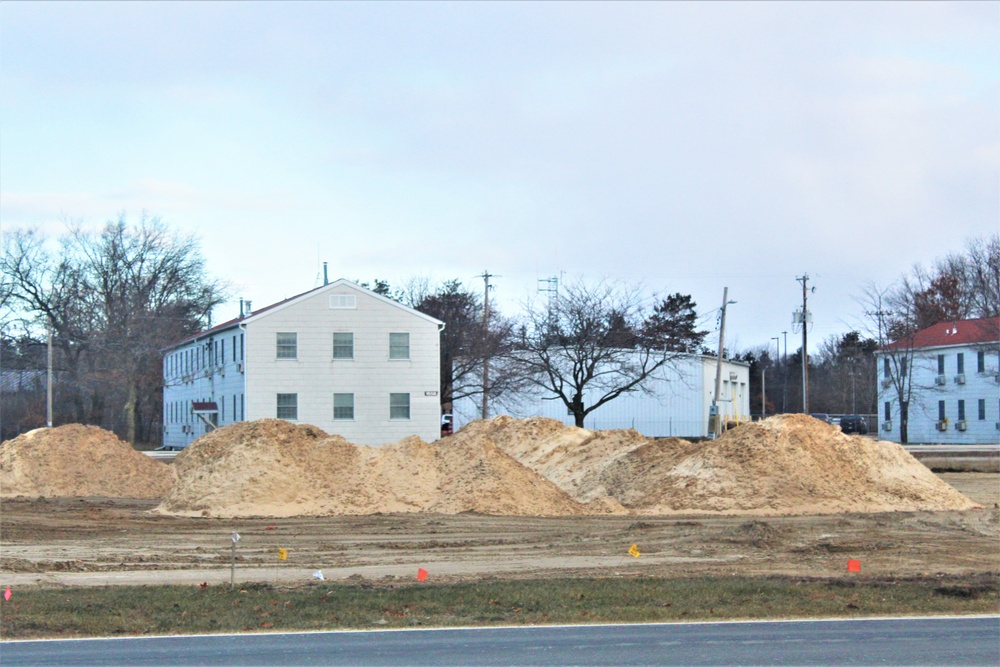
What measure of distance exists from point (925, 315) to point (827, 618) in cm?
7194

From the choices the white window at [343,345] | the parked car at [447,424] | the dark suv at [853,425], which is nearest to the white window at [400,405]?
Result: the white window at [343,345]

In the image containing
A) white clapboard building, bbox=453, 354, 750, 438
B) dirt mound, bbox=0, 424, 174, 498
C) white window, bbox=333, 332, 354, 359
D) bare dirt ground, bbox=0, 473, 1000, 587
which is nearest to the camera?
bare dirt ground, bbox=0, 473, 1000, 587

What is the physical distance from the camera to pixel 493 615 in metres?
12.9

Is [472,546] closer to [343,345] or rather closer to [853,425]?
[343,345]

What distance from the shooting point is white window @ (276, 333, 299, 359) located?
4616 cm

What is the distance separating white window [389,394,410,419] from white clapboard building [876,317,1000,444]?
114ft

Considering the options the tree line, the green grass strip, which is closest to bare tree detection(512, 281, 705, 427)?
the tree line

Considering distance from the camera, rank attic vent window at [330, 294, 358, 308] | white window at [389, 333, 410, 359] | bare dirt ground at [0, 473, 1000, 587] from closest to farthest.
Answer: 1. bare dirt ground at [0, 473, 1000, 587]
2. attic vent window at [330, 294, 358, 308]
3. white window at [389, 333, 410, 359]

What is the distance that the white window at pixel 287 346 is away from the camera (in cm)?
4616

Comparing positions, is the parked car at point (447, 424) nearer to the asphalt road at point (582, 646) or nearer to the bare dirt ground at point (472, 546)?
the bare dirt ground at point (472, 546)

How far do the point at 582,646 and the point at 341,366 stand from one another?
36.4m

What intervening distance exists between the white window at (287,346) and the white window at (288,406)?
1743 millimetres

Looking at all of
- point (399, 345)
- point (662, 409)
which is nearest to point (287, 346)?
point (399, 345)

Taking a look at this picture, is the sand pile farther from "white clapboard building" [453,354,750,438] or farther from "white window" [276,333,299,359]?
"white clapboard building" [453,354,750,438]
